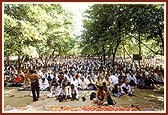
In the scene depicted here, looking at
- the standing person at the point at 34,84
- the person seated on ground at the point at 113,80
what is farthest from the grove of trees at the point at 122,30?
the standing person at the point at 34,84

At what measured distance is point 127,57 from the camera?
6.46 meters

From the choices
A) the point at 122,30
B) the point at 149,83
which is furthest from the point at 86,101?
the point at 122,30

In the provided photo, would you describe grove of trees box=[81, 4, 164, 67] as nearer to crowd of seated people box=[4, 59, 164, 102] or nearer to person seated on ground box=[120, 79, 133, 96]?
crowd of seated people box=[4, 59, 164, 102]

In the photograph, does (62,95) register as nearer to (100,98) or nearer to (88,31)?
(100,98)

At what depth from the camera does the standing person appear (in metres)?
6.23

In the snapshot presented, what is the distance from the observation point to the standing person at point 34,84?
623cm

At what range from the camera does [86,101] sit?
621cm

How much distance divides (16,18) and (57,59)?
1.22m

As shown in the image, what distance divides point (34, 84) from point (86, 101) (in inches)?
44.8

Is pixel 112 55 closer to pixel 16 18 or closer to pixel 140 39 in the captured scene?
pixel 140 39

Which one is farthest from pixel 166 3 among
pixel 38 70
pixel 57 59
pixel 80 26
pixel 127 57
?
pixel 38 70

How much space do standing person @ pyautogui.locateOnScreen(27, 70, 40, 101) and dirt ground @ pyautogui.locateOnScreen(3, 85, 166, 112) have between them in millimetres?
83

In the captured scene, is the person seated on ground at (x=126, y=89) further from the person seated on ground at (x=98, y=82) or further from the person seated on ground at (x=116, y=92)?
the person seated on ground at (x=98, y=82)

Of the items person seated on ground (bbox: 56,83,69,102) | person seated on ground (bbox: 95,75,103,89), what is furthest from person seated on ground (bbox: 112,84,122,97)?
person seated on ground (bbox: 56,83,69,102)
